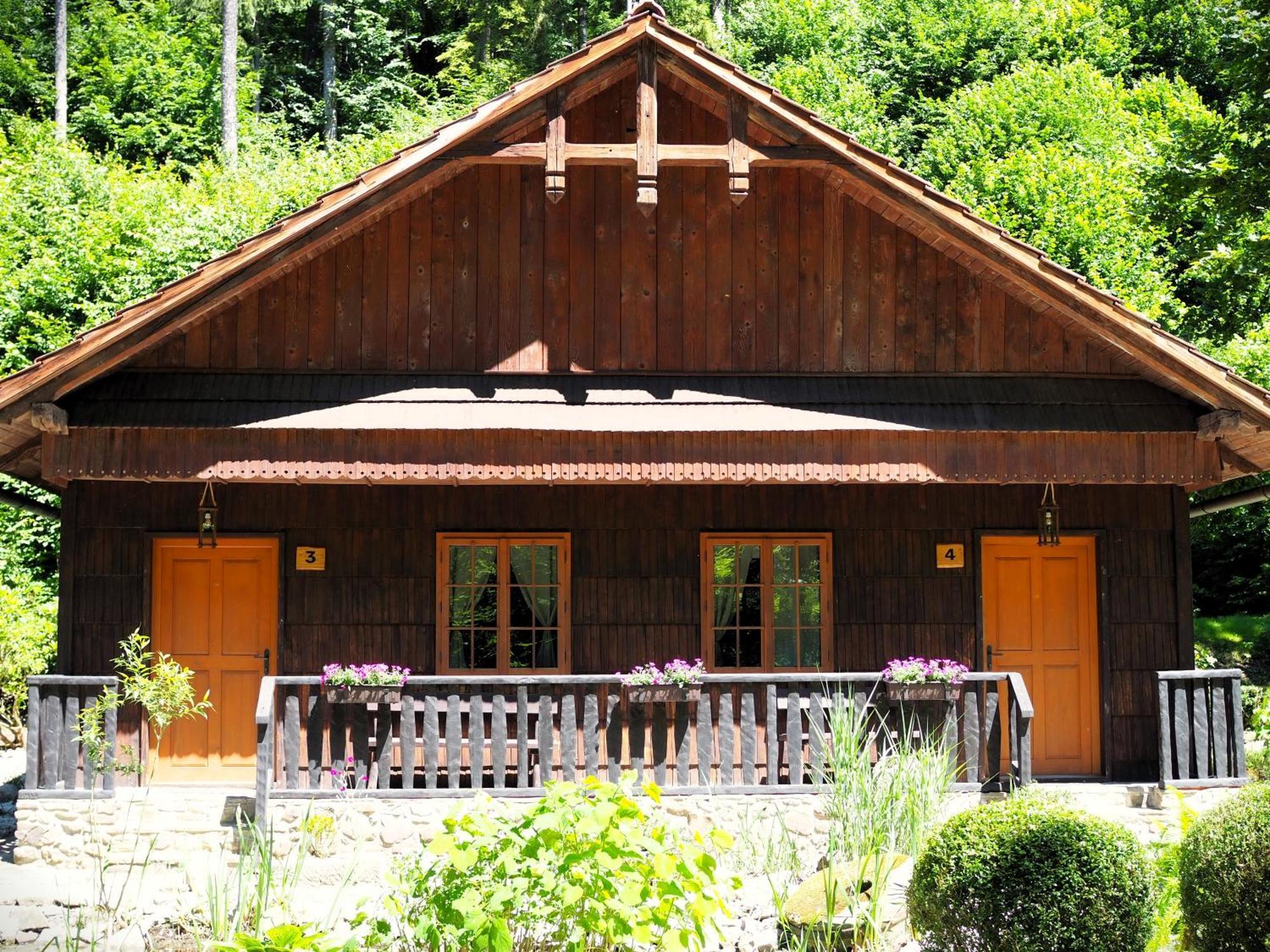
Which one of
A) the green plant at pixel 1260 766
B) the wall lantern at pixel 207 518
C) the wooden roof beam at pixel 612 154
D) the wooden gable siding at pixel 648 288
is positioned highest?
the wooden roof beam at pixel 612 154

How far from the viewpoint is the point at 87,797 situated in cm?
1043

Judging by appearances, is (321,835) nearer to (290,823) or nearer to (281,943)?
(290,823)

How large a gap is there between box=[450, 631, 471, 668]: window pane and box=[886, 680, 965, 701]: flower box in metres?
3.80

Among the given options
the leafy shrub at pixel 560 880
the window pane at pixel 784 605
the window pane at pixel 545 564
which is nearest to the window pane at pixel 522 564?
the window pane at pixel 545 564

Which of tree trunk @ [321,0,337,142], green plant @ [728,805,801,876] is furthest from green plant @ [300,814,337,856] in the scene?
tree trunk @ [321,0,337,142]

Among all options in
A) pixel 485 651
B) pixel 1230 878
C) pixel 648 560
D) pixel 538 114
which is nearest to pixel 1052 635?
pixel 648 560

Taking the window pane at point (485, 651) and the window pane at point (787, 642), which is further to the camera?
the window pane at point (787, 642)

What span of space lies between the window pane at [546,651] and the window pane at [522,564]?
503 mm

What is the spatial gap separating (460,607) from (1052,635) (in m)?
5.42

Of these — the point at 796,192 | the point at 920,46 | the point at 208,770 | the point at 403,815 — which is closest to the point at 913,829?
the point at 403,815

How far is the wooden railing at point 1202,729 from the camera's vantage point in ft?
36.0

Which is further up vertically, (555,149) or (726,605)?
(555,149)

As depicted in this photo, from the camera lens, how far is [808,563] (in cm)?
1220

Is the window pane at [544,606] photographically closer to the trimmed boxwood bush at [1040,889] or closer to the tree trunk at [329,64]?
the trimmed boxwood bush at [1040,889]
